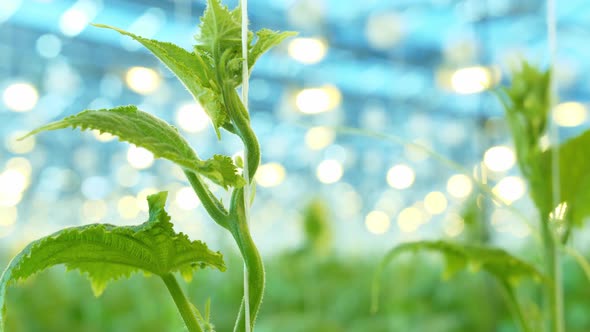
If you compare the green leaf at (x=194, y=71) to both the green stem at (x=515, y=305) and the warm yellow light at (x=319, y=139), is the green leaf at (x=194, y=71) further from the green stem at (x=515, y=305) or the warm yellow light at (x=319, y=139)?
the warm yellow light at (x=319, y=139)

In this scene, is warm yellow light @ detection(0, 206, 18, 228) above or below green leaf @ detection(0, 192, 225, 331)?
above

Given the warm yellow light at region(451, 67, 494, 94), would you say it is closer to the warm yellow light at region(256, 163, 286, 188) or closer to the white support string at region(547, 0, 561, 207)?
the warm yellow light at region(256, 163, 286, 188)

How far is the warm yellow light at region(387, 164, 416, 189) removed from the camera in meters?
3.07

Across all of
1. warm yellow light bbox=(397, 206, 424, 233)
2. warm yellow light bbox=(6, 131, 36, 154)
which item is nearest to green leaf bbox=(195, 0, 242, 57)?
warm yellow light bbox=(6, 131, 36, 154)

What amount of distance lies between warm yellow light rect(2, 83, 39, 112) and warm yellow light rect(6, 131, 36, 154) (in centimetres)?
7

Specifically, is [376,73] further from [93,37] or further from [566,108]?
[93,37]

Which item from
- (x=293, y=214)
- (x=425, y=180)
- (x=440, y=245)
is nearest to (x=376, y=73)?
(x=425, y=180)

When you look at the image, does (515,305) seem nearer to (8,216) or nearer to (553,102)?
(553,102)

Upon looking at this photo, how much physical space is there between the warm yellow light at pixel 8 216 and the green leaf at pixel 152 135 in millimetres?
1674

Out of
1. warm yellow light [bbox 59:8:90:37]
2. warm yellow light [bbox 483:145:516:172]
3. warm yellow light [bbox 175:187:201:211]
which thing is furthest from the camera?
warm yellow light [bbox 483:145:516:172]

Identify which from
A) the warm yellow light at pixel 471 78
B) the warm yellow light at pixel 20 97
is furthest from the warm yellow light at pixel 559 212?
the warm yellow light at pixel 471 78

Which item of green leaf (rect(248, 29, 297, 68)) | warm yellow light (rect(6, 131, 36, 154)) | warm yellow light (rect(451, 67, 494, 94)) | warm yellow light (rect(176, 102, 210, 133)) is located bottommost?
green leaf (rect(248, 29, 297, 68))

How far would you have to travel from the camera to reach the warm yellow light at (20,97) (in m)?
1.78

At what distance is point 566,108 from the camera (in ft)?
10.5
